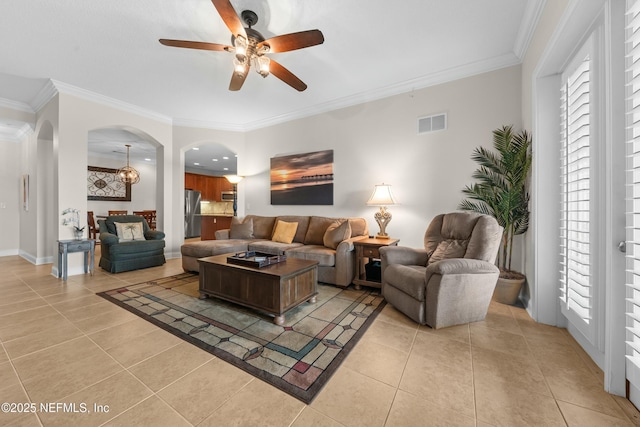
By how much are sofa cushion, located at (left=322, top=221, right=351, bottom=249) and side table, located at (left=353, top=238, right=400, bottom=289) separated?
288mm

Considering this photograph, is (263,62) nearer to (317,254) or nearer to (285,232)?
(317,254)

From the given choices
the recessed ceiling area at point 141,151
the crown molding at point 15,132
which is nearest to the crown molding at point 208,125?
the recessed ceiling area at point 141,151

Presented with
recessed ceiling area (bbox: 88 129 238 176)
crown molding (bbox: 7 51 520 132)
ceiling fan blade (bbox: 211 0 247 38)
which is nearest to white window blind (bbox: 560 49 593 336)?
crown molding (bbox: 7 51 520 132)

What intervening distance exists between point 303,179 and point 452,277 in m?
3.13

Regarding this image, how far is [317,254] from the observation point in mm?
3330

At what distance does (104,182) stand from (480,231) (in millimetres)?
9585

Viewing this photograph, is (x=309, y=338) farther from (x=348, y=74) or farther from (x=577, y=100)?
(x=348, y=74)

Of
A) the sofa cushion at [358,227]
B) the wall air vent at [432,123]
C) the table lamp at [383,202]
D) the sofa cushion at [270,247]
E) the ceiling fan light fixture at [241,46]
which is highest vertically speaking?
the ceiling fan light fixture at [241,46]

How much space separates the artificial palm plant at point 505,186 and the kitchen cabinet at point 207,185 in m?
9.08

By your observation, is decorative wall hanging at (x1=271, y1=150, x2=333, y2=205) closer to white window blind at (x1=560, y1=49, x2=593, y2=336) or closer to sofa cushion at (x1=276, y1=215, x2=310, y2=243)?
sofa cushion at (x1=276, y1=215, x2=310, y2=243)

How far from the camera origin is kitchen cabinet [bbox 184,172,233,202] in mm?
9148

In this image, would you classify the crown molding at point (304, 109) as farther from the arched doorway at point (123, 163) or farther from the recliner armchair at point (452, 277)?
the recliner armchair at point (452, 277)

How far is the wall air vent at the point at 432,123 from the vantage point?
3329 mm

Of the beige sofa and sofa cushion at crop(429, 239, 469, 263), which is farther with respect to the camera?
the beige sofa
